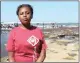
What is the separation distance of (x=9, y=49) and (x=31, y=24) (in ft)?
0.72

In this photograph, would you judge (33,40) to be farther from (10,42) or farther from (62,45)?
(62,45)

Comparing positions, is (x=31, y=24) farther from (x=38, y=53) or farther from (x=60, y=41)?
(x=60, y=41)

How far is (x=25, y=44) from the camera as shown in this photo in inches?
41.4

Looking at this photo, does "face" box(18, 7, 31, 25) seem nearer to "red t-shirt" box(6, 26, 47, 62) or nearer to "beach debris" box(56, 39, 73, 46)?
"red t-shirt" box(6, 26, 47, 62)

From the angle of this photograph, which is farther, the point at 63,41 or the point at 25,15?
the point at 63,41

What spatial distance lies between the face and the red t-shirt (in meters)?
0.05

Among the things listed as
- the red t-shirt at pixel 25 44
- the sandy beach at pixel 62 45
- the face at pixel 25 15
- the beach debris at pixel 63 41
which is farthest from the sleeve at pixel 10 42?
the beach debris at pixel 63 41

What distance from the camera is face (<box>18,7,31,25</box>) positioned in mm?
1096

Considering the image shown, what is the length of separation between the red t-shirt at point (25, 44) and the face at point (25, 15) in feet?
0.17

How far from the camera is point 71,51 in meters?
1.41

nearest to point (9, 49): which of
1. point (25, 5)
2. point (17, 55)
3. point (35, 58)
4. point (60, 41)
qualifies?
point (17, 55)

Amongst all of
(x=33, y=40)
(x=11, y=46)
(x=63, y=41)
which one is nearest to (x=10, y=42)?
(x=11, y=46)

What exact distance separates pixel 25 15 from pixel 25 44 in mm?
190

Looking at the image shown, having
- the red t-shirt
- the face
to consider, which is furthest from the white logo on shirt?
the face
